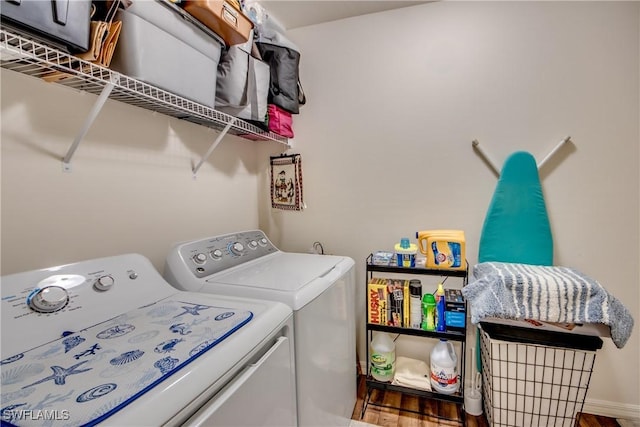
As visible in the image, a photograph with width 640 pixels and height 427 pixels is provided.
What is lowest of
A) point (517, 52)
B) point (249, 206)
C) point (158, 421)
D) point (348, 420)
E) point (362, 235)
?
point (348, 420)

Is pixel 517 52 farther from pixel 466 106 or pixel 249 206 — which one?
pixel 249 206

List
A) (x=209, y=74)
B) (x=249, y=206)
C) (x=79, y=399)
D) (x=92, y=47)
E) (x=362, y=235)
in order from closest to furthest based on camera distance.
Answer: (x=79, y=399) < (x=92, y=47) < (x=209, y=74) < (x=362, y=235) < (x=249, y=206)

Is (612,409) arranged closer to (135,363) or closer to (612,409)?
(612,409)

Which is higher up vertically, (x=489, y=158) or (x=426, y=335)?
(x=489, y=158)

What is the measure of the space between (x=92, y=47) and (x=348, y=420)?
2.04 metres

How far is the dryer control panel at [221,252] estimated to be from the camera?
1.33 metres

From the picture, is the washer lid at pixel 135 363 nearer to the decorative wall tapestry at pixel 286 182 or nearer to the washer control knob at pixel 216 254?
the washer control knob at pixel 216 254

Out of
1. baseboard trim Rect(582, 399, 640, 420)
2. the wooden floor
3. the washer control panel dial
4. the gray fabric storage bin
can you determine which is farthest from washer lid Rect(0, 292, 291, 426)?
baseboard trim Rect(582, 399, 640, 420)

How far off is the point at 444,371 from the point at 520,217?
38.0 inches

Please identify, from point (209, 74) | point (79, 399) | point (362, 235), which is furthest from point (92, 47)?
point (362, 235)

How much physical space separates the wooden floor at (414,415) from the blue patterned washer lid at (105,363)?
1323mm

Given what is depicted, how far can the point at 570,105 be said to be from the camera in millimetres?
1646

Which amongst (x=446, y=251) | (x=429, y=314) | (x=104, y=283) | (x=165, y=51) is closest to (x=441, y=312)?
(x=429, y=314)

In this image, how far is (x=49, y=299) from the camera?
2.85ft
